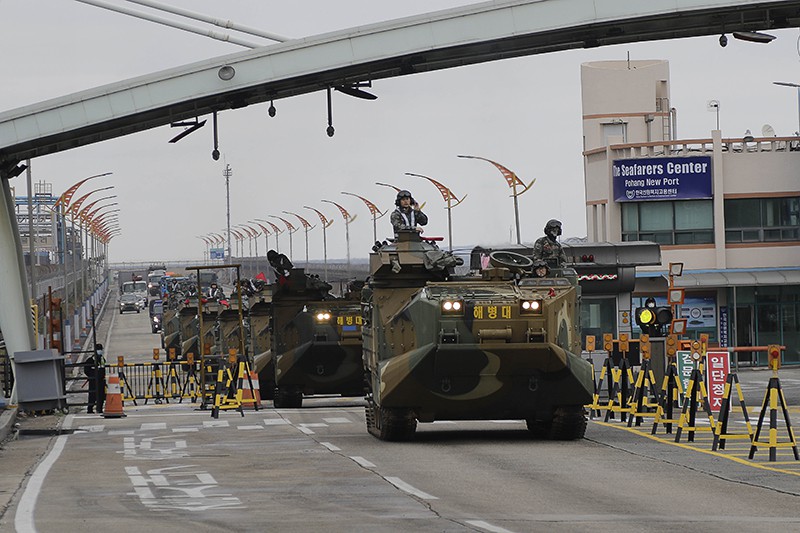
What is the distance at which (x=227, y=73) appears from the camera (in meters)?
29.7

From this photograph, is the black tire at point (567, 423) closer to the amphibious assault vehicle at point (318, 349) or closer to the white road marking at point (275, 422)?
the white road marking at point (275, 422)

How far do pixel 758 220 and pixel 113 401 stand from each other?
1336 inches

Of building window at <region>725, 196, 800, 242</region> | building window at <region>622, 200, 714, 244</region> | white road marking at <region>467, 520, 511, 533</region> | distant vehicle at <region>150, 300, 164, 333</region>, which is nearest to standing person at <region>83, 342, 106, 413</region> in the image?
white road marking at <region>467, 520, 511, 533</region>

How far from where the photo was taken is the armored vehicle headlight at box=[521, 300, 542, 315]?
70.8 ft

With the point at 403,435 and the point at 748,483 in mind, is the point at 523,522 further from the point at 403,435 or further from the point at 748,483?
the point at 403,435

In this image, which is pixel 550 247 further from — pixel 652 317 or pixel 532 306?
pixel 652 317

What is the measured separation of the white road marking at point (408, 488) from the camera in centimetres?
1499

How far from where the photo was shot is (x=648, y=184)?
59219 millimetres

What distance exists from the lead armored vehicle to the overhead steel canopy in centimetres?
805

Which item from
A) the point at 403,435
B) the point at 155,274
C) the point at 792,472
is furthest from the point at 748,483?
the point at 155,274

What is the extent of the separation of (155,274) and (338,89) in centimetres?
13057

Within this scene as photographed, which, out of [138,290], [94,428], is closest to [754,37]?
[94,428]

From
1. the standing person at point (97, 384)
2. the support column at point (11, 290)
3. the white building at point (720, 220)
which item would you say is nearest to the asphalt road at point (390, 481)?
the support column at point (11, 290)

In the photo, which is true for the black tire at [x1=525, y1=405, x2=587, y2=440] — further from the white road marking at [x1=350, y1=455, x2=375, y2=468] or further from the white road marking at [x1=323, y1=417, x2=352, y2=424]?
the white road marking at [x1=323, y1=417, x2=352, y2=424]
